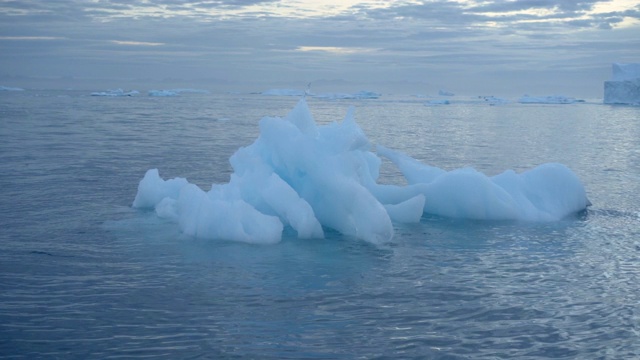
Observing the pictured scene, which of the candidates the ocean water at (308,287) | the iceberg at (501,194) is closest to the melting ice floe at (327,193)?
the iceberg at (501,194)

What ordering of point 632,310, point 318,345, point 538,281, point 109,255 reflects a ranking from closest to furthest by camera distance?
point 318,345 < point 632,310 < point 538,281 < point 109,255

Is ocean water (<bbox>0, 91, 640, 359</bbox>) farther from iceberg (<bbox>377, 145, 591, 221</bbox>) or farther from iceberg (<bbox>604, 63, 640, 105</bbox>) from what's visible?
iceberg (<bbox>604, 63, 640, 105</bbox>)

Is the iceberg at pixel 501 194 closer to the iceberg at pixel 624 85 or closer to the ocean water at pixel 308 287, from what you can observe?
the ocean water at pixel 308 287

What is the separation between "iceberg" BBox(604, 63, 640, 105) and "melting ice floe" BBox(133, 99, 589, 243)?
149 feet

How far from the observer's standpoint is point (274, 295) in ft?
21.9

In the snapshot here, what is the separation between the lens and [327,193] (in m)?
9.30

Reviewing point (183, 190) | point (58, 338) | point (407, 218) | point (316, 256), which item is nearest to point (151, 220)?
point (183, 190)

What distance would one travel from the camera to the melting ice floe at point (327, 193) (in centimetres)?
886

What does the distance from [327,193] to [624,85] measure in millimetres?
51148

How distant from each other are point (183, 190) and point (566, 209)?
18.8 feet

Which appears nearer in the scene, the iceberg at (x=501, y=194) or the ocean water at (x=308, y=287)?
the ocean water at (x=308, y=287)

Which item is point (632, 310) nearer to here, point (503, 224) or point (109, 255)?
point (503, 224)

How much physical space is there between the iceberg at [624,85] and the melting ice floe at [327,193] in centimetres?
4537

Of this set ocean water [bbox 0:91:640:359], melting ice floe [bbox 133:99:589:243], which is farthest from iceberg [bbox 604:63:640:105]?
melting ice floe [bbox 133:99:589:243]
